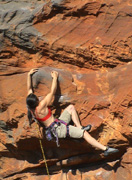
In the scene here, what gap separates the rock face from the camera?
5512 millimetres

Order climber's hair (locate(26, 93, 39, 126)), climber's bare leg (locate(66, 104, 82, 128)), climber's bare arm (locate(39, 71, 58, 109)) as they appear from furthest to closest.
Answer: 1. climber's bare leg (locate(66, 104, 82, 128))
2. climber's bare arm (locate(39, 71, 58, 109))
3. climber's hair (locate(26, 93, 39, 126))

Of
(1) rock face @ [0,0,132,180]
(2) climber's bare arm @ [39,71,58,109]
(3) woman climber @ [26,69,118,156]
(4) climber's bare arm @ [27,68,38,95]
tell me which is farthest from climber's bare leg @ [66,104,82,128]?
(4) climber's bare arm @ [27,68,38,95]

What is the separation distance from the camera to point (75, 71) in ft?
19.2

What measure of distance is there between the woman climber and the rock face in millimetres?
197

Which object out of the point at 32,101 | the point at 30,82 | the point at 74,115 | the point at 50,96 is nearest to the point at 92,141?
the point at 74,115

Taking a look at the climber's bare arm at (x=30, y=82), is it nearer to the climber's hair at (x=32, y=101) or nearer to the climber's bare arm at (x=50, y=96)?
the climber's hair at (x=32, y=101)

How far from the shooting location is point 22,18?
5988 mm

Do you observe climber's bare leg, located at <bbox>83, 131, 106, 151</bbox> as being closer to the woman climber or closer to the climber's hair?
the woman climber

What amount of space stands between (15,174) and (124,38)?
400 centimetres

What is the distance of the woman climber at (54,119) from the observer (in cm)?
525

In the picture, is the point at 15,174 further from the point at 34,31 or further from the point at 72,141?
the point at 34,31

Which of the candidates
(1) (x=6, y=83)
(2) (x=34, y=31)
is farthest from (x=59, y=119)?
(2) (x=34, y=31)

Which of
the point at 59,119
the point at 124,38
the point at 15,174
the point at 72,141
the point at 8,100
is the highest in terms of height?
the point at 124,38

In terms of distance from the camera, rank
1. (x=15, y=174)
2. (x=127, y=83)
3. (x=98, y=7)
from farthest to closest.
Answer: (x=15, y=174) → (x=98, y=7) → (x=127, y=83)
